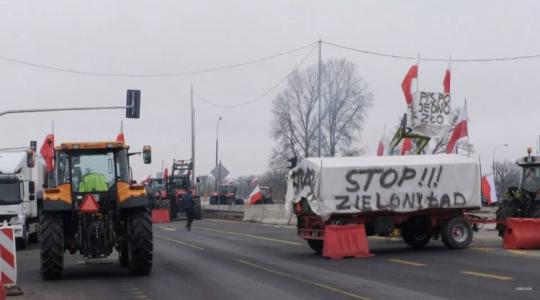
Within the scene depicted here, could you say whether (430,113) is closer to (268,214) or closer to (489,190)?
(489,190)

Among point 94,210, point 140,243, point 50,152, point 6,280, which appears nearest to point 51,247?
point 94,210

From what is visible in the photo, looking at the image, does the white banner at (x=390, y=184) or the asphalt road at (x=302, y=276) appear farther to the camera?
the white banner at (x=390, y=184)

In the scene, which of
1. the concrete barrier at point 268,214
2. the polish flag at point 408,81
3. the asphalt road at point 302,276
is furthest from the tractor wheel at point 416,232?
the concrete barrier at point 268,214

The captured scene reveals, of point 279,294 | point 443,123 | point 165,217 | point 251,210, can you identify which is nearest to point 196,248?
point 443,123

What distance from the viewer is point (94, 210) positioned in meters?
15.9

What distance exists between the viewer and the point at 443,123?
27109 millimetres

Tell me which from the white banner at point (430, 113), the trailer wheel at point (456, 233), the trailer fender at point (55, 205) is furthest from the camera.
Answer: the white banner at point (430, 113)

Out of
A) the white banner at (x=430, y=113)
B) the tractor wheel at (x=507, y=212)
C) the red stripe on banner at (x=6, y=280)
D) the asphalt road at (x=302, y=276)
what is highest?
the white banner at (x=430, y=113)

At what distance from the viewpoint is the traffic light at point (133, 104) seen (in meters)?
32.9

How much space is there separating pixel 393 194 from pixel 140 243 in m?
7.42

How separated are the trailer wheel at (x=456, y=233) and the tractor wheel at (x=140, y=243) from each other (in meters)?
8.59

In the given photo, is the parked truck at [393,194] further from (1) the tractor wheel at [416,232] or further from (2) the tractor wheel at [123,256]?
(2) the tractor wheel at [123,256]

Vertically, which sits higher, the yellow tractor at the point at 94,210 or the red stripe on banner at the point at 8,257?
the yellow tractor at the point at 94,210

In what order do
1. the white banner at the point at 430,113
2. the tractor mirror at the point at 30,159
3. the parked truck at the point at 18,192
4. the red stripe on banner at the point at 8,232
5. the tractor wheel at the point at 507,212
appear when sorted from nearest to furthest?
the red stripe on banner at the point at 8,232, the tractor wheel at the point at 507,212, the white banner at the point at 430,113, the parked truck at the point at 18,192, the tractor mirror at the point at 30,159
